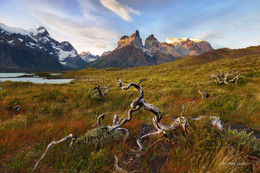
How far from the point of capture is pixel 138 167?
2.73m

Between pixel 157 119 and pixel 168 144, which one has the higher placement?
pixel 157 119

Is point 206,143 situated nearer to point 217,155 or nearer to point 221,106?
point 217,155

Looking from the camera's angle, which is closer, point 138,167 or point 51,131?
point 138,167

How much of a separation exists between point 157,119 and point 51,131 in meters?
3.62

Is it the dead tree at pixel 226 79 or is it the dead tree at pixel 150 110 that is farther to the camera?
the dead tree at pixel 226 79

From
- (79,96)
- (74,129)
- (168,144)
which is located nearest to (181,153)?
(168,144)

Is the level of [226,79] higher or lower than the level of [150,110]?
lower

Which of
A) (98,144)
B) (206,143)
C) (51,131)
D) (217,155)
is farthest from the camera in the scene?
(51,131)

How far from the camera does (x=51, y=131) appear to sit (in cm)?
405

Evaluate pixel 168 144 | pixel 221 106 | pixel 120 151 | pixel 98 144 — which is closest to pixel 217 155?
pixel 168 144

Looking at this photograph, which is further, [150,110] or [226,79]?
[226,79]

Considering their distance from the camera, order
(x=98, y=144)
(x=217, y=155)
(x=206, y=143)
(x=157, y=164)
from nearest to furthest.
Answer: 1. (x=217, y=155)
2. (x=157, y=164)
3. (x=206, y=143)
4. (x=98, y=144)

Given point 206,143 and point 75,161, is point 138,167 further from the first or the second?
point 206,143

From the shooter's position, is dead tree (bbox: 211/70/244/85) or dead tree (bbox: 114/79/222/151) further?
dead tree (bbox: 211/70/244/85)
